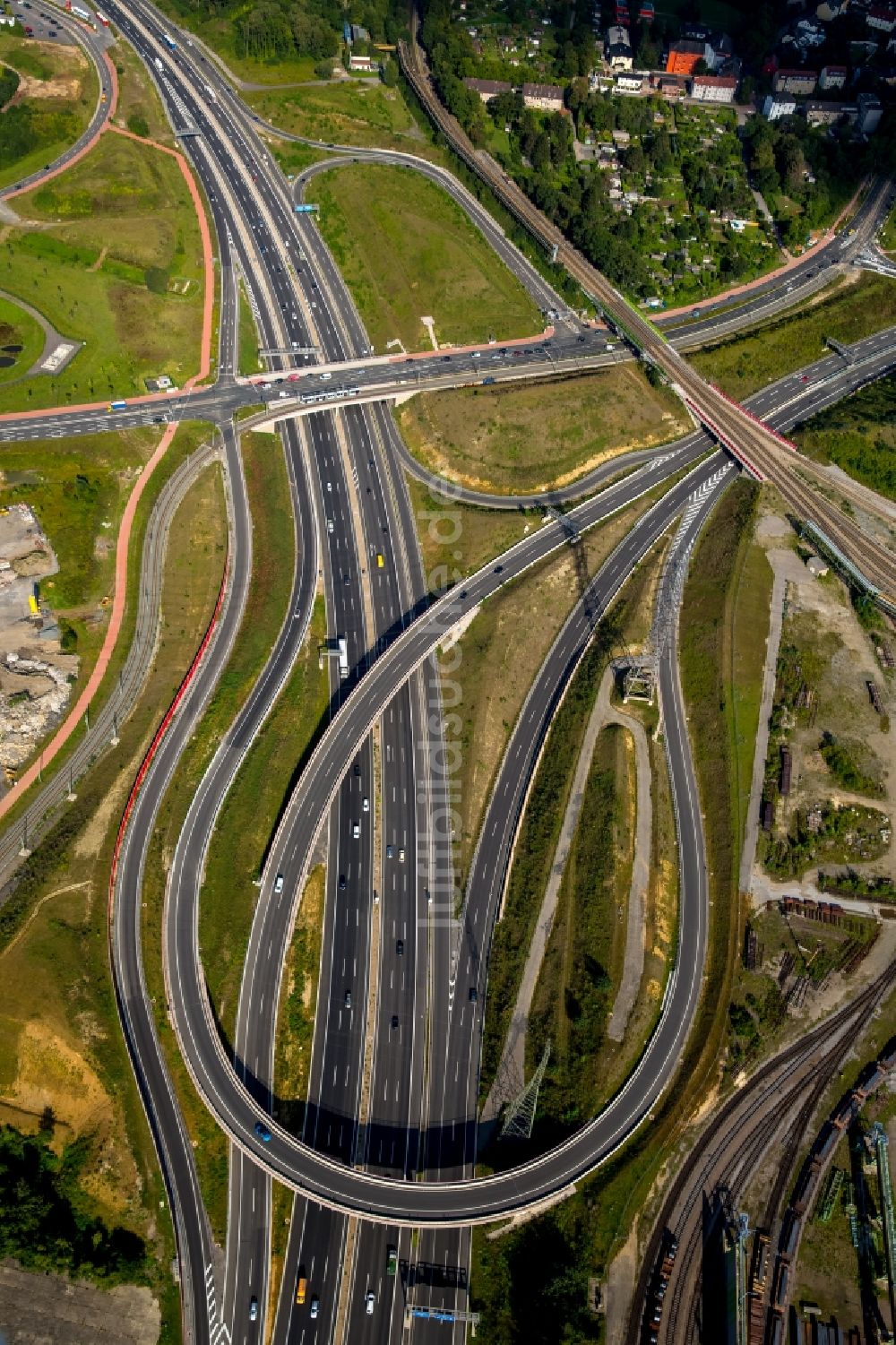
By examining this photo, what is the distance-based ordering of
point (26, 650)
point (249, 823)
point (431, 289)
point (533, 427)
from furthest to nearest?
1. point (431, 289)
2. point (533, 427)
3. point (26, 650)
4. point (249, 823)

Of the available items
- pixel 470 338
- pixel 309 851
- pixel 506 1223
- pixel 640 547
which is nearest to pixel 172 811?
pixel 309 851

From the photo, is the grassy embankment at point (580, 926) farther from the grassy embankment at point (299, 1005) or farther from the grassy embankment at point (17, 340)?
the grassy embankment at point (17, 340)

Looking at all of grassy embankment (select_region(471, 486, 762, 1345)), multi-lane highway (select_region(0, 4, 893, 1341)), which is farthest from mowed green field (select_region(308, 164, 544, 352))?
grassy embankment (select_region(471, 486, 762, 1345))

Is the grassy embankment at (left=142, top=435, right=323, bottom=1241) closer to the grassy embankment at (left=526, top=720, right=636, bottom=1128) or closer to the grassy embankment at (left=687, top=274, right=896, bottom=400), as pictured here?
the grassy embankment at (left=526, top=720, right=636, bottom=1128)

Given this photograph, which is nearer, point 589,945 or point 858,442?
point 589,945

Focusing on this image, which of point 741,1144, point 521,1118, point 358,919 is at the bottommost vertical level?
point 741,1144

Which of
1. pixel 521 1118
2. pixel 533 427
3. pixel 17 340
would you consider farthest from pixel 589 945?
pixel 17 340

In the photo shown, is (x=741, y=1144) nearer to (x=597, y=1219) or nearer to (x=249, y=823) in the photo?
(x=597, y=1219)

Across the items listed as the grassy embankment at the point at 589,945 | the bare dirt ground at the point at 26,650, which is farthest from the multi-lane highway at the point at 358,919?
the bare dirt ground at the point at 26,650
